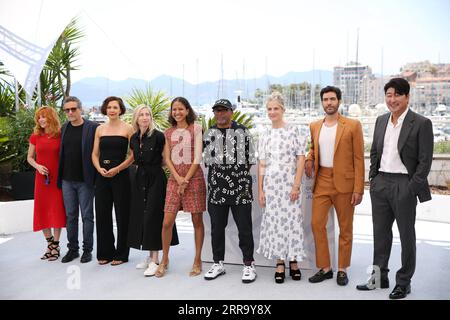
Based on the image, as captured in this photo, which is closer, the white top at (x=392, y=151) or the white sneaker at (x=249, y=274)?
the white top at (x=392, y=151)

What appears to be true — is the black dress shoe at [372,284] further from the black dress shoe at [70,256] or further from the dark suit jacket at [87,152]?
the black dress shoe at [70,256]

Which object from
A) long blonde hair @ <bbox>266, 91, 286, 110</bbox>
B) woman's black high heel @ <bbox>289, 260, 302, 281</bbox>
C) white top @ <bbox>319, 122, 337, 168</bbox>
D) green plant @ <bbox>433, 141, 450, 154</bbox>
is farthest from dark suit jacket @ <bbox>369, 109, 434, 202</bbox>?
green plant @ <bbox>433, 141, 450, 154</bbox>

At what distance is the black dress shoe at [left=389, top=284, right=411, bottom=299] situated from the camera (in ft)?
11.9

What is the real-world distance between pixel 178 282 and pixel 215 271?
0.32m

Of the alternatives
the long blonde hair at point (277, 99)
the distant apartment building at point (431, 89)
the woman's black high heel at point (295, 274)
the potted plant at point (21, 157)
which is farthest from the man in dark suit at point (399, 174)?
the distant apartment building at point (431, 89)

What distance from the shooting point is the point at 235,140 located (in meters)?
4.06

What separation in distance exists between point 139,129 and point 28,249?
80.9 inches

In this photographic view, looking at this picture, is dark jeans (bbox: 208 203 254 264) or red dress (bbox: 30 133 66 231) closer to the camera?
dark jeans (bbox: 208 203 254 264)

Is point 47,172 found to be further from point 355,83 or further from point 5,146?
point 355,83

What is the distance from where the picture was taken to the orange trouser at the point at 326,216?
3.95m

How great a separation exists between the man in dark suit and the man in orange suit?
5.9 inches

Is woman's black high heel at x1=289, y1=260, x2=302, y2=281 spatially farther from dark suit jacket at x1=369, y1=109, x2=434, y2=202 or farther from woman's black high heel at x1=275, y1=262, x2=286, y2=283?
dark suit jacket at x1=369, y1=109, x2=434, y2=202

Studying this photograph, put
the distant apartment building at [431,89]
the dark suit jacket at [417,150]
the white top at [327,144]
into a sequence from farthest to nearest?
1. the distant apartment building at [431,89]
2. the white top at [327,144]
3. the dark suit jacket at [417,150]

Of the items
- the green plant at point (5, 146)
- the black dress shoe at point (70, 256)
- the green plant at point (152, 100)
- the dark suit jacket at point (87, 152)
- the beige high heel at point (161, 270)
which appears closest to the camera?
the beige high heel at point (161, 270)
